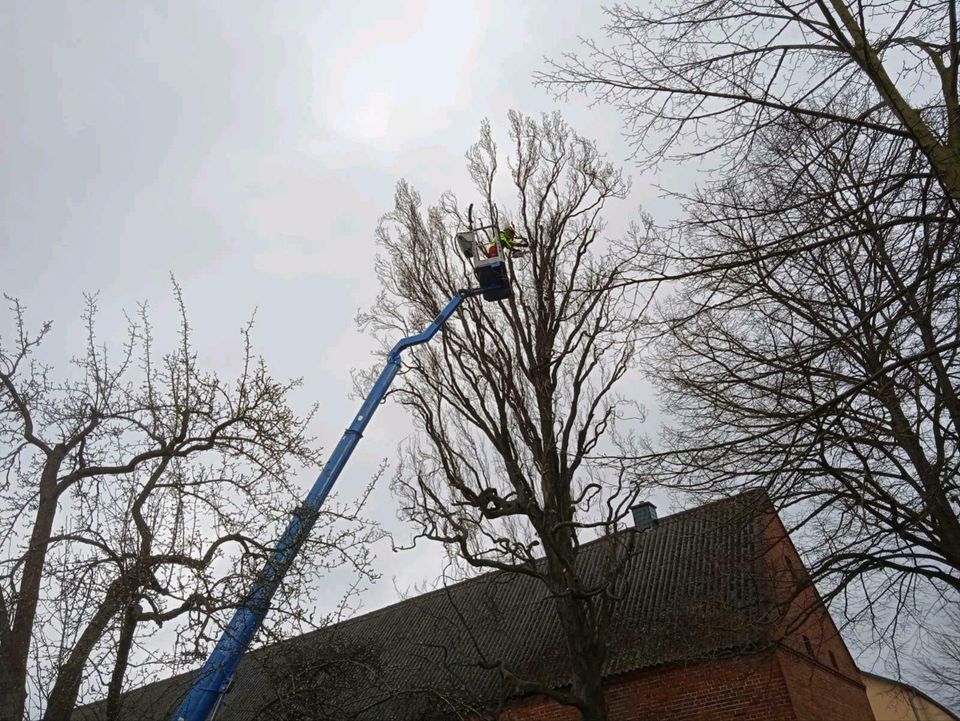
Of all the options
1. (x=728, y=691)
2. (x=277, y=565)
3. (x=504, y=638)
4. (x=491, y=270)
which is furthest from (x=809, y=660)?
(x=277, y=565)

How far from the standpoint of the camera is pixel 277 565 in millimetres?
7129

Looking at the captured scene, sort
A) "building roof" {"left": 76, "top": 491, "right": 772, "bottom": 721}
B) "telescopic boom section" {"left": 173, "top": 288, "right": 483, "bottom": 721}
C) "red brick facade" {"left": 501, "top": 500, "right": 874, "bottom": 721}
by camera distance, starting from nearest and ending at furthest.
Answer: "telescopic boom section" {"left": 173, "top": 288, "right": 483, "bottom": 721} → "building roof" {"left": 76, "top": 491, "right": 772, "bottom": 721} → "red brick facade" {"left": 501, "top": 500, "right": 874, "bottom": 721}

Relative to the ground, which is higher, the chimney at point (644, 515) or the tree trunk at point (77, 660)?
the chimney at point (644, 515)

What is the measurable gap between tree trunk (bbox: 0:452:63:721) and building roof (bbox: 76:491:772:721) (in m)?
0.73

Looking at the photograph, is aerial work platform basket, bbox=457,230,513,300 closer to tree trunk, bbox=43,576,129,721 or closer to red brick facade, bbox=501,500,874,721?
red brick facade, bbox=501,500,874,721

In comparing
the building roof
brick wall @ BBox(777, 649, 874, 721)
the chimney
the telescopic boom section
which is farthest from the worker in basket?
brick wall @ BBox(777, 649, 874, 721)

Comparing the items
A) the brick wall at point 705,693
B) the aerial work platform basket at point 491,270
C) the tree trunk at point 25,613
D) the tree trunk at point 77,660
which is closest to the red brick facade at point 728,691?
the brick wall at point 705,693

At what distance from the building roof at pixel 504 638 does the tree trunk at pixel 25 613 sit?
0.73 meters

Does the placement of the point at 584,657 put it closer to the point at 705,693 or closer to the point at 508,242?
the point at 705,693

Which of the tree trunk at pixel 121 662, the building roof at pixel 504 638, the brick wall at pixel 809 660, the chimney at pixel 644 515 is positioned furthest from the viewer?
the chimney at pixel 644 515

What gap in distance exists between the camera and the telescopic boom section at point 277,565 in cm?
700

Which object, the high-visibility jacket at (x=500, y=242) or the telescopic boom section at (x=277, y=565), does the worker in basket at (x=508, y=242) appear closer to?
the high-visibility jacket at (x=500, y=242)

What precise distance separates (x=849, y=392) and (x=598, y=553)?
13.3 meters

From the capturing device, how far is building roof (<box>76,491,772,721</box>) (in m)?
8.31
